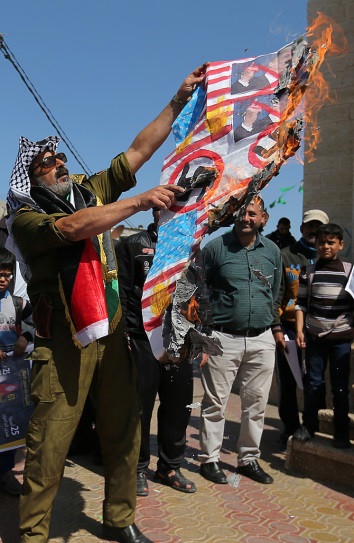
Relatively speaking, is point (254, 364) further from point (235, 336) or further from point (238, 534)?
point (238, 534)

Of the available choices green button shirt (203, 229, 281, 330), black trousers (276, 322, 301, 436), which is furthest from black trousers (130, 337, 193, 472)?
black trousers (276, 322, 301, 436)

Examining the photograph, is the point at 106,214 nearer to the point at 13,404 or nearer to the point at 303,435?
the point at 13,404

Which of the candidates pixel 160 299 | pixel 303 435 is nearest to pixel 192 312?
pixel 160 299

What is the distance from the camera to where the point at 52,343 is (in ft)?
10.8

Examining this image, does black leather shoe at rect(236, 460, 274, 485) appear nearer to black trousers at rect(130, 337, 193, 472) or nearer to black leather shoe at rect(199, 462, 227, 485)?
black leather shoe at rect(199, 462, 227, 485)

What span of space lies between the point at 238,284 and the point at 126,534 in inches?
75.5

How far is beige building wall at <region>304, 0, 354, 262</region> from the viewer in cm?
781

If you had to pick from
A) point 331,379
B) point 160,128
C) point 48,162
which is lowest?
point 331,379

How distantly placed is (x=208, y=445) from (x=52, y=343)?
6.39 ft

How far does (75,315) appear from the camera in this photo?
318 cm

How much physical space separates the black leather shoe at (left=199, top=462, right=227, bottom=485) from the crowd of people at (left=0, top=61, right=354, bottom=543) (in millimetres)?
16

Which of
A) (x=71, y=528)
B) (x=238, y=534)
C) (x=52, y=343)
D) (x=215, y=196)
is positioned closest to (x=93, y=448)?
(x=71, y=528)

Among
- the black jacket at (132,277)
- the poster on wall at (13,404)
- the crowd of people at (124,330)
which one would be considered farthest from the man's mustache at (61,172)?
the poster on wall at (13,404)

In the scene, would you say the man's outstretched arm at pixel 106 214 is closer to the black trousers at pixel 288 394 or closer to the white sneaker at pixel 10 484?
the white sneaker at pixel 10 484
